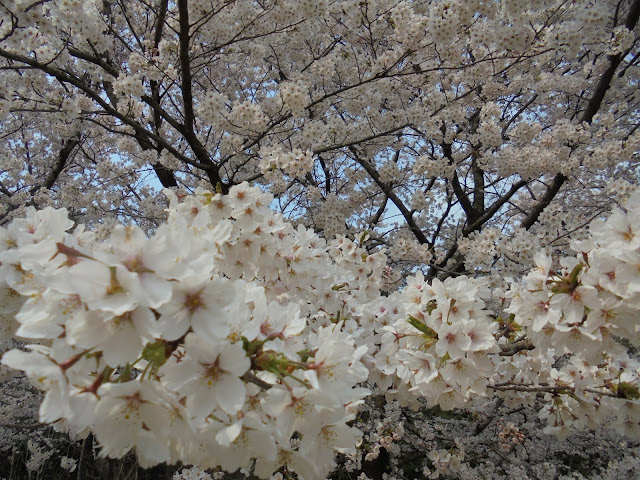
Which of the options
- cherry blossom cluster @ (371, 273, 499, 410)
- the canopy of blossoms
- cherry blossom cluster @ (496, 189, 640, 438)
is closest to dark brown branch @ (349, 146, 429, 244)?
cherry blossom cluster @ (371, 273, 499, 410)

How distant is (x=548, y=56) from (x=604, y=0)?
1.29m

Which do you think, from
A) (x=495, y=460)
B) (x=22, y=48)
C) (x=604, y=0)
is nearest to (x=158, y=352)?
(x=22, y=48)

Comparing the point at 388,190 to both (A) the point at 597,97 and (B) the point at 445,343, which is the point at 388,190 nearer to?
(A) the point at 597,97

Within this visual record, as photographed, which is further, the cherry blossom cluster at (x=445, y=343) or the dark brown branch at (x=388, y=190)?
the dark brown branch at (x=388, y=190)

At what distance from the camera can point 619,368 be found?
7.69 feet

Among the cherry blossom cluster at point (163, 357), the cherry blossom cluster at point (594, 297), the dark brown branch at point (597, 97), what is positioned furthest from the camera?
the dark brown branch at point (597, 97)

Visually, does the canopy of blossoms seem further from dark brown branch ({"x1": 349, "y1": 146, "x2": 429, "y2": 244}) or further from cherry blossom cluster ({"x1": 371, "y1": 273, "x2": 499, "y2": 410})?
dark brown branch ({"x1": 349, "y1": 146, "x2": 429, "y2": 244})

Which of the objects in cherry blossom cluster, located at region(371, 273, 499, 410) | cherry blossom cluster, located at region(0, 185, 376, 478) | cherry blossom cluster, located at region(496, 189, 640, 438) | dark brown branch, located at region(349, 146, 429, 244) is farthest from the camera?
dark brown branch, located at region(349, 146, 429, 244)

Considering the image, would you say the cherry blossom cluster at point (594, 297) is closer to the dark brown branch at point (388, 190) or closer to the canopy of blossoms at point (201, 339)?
the canopy of blossoms at point (201, 339)

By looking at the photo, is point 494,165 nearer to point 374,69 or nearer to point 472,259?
point 472,259

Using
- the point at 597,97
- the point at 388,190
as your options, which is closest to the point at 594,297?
the point at 388,190

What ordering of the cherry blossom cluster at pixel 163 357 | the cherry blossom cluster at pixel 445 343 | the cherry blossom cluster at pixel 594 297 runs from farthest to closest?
1. the cherry blossom cluster at pixel 445 343
2. the cherry blossom cluster at pixel 594 297
3. the cherry blossom cluster at pixel 163 357

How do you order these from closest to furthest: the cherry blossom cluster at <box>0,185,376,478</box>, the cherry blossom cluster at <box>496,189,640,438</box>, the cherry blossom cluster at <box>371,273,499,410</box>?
the cherry blossom cluster at <box>0,185,376,478</box>
the cherry blossom cluster at <box>496,189,640,438</box>
the cherry blossom cluster at <box>371,273,499,410</box>

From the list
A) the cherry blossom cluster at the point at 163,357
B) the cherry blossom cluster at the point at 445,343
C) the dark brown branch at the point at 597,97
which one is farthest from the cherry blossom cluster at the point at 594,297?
the dark brown branch at the point at 597,97
